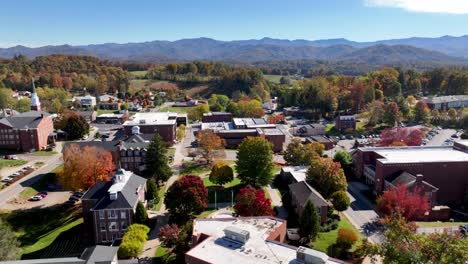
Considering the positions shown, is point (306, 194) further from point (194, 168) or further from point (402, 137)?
point (402, 137)

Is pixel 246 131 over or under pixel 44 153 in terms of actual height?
over

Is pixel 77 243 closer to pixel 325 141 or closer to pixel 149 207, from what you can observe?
pixel 149 207

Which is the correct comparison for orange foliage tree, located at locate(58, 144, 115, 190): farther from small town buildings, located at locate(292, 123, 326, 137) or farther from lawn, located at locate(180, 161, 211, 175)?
small town buildings, located at locate(292, 123, 326, 137)

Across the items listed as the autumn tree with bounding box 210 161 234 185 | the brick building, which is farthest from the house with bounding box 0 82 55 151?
the brick building

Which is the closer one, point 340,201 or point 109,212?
point 109,212

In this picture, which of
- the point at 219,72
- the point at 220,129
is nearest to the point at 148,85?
the point at 219,72

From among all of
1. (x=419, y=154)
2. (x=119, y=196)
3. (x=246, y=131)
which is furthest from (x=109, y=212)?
(x=246, y=131)

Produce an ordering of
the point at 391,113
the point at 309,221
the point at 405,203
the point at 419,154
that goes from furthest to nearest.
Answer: the point at 391,113, the point at 419,154, the point at 405,203, the point at 309,221
